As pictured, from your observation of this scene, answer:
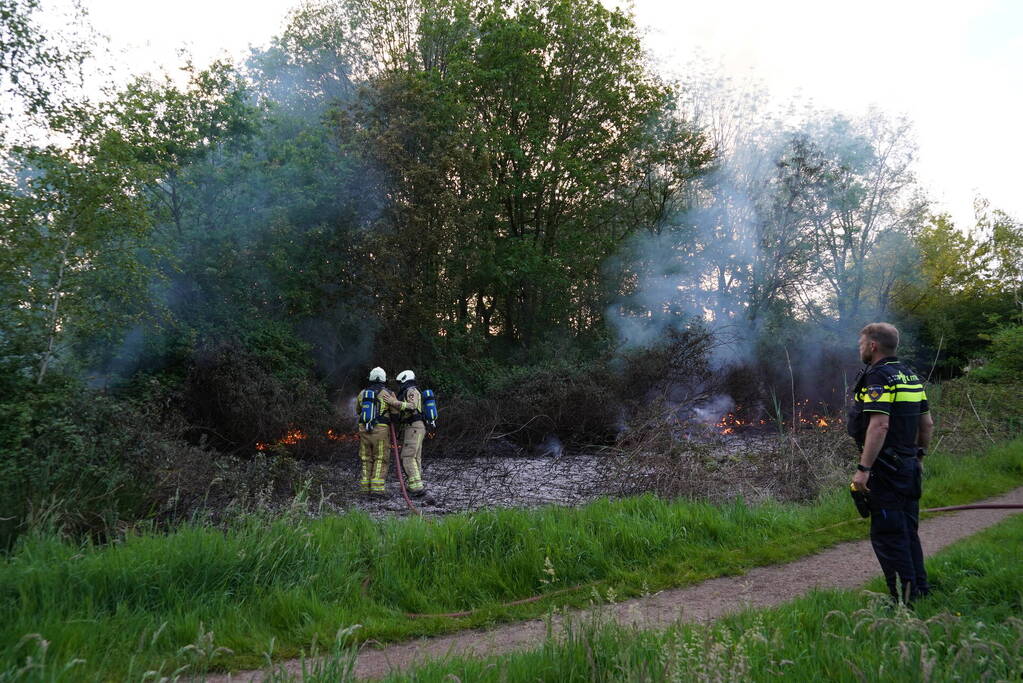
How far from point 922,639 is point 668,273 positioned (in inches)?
951

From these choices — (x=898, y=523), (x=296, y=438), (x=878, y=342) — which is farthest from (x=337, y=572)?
(x=296, y=438)

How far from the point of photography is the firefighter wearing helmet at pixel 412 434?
11.5m

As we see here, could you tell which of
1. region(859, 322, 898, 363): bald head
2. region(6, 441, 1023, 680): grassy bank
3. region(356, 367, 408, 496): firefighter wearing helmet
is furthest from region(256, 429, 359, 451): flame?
region(859, 322, 898, 363): bald head

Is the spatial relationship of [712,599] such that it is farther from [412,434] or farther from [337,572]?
[412,434]

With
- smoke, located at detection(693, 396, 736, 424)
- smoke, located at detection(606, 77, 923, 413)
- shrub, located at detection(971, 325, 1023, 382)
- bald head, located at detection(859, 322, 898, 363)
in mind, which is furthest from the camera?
smoke, located at detection(606, 77, 923, 413)

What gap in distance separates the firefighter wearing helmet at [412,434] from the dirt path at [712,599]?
631 centimetres

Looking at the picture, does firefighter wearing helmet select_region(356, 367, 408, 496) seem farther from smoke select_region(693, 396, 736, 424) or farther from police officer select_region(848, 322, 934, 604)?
smoke select_region(693, 396, 736, 424)

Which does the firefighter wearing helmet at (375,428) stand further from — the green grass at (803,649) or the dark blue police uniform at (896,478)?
the dark blue police uniform at (896,478)

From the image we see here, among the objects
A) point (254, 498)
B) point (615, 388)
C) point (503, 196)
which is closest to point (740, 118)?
point (503, 196)

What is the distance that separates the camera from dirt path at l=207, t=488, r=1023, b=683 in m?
4.36

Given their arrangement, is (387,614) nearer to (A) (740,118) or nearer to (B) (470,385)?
(B) (470,385)

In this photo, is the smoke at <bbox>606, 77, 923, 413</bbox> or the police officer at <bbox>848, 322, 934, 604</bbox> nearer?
the police officer at <bbox>848, 322, 934, 604</bbox>

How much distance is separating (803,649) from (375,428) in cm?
878

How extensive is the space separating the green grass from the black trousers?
0.19 m
